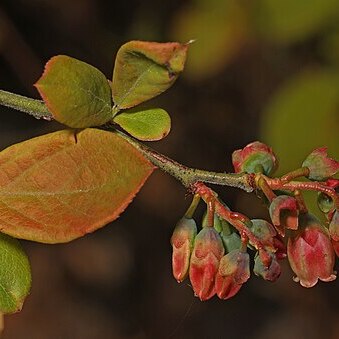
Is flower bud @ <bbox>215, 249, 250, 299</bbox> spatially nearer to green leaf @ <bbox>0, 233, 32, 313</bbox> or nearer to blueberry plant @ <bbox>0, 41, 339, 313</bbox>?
blueberry plant @ <bbox>0, 41, 339, 313</bbox>

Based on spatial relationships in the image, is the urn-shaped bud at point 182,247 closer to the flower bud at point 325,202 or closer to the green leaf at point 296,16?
the flower bud at point 325,202

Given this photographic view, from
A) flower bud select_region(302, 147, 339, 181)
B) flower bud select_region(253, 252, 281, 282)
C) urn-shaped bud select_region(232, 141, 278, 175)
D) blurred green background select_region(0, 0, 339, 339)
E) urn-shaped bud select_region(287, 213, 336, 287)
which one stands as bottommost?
blurred green background select_region(0, 0, 339, 339)

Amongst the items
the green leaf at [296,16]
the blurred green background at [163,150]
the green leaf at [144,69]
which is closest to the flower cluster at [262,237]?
the green leaf at [144,69]

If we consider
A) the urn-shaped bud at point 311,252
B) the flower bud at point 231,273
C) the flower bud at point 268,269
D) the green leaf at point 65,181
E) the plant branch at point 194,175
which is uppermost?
the green leaf at point 65,181

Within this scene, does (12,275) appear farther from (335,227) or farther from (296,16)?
(296,16)

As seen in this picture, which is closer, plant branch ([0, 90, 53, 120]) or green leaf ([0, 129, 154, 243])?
green leaf ([0, 129, 154, 243])

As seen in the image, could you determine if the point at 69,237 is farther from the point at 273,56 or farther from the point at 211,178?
the point at 273,56

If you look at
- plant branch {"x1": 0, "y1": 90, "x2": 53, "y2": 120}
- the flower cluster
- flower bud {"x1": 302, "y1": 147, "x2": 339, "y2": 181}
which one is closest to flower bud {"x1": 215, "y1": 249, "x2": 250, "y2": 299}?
the flower cluster
